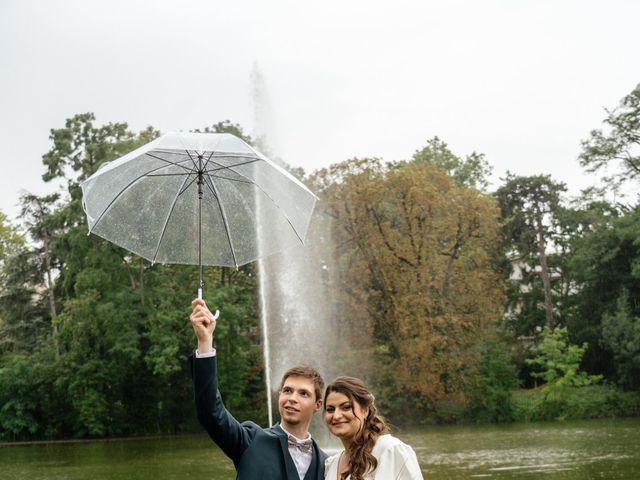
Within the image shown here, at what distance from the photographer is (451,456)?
20125 millimetres

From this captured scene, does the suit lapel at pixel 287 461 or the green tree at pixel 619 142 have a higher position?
the green tree at pixel 619 142

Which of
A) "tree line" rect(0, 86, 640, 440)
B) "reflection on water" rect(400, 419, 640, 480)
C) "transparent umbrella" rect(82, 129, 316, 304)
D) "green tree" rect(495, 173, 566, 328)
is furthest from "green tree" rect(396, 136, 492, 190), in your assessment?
"transparent umbrella" rect(82, 129, 316, 304)

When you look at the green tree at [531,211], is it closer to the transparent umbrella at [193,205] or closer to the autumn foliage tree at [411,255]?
the autumn foliage tree at [411,255]

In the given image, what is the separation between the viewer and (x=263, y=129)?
1248 inches

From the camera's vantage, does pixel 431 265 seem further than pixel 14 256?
No

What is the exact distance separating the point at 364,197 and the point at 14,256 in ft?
63.7

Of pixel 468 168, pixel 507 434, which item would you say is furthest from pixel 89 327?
pixel 468 168

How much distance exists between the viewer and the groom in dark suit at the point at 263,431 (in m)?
3.61

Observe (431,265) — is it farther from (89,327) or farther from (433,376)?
(89,327)

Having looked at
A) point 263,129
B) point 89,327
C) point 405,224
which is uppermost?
point 263,129

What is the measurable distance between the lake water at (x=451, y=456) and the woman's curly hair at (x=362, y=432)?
38.8 feet

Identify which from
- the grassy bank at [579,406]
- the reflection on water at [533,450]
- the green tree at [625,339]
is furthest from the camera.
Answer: the green tree at [625,339]

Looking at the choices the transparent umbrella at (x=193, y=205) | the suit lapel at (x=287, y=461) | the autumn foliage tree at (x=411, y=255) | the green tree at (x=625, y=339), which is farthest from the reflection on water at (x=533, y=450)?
the suit lapel at (x=287, y=461)

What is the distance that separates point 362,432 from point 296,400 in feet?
1.13
